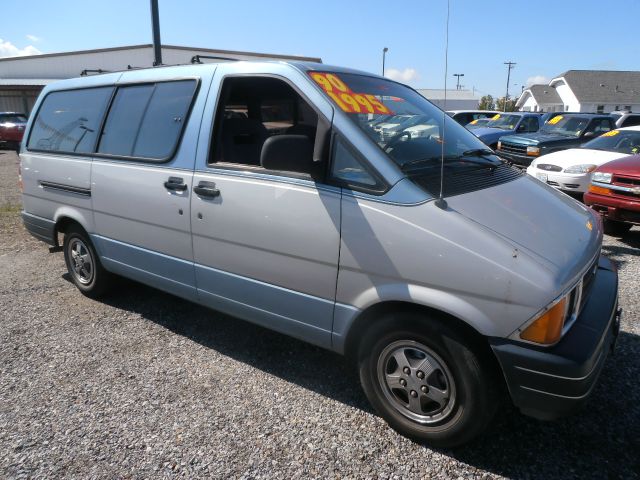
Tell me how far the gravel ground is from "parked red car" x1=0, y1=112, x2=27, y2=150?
19.3 meters

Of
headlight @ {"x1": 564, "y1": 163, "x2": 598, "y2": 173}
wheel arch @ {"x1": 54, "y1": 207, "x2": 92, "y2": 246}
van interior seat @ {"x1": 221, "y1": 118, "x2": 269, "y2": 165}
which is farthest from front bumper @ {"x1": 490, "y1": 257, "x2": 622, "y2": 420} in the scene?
headlight @ {"x1": 564, "y1": 163, "x2": 598, "y2": 173}

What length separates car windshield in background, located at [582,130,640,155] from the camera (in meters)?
8.16

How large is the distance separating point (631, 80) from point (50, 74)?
58603mm

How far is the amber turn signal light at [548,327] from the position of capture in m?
2.00

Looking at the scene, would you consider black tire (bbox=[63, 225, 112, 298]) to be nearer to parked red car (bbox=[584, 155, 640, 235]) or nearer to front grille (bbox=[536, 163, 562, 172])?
parked red car (bbox=[584, 155, 640, 235])

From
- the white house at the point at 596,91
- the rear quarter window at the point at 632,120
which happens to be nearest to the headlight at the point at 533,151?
the rear quarter window at the point at 632,120

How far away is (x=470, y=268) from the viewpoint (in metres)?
2.11

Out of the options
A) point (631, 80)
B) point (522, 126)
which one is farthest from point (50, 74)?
point (631, 80)

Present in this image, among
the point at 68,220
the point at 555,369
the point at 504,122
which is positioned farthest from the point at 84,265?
the point at 504,122

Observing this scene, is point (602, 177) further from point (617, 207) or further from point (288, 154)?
point (288, 154)

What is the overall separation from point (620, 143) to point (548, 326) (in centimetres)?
816

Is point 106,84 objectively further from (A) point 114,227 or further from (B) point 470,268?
(B) point 470,268

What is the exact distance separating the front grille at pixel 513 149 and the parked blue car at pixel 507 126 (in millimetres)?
1772

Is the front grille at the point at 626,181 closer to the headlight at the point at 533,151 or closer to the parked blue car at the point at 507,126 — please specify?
the headlight at the point at 533,151
